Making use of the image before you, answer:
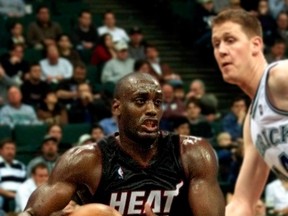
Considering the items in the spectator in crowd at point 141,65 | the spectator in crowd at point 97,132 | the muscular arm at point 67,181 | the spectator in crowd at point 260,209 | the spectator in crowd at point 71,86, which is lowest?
the spectator in crowd at point 260,209

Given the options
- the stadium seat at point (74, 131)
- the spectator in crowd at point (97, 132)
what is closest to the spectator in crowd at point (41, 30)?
the stadium seat at point (74, 131)

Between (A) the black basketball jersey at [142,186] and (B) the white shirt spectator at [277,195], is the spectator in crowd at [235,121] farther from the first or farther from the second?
(A) the black basketball jersey at [142,186]

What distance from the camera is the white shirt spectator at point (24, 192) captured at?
10.2m

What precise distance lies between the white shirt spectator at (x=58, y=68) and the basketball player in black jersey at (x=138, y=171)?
904 cm

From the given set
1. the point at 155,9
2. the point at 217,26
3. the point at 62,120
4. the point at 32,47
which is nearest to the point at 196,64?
the point at 155,9

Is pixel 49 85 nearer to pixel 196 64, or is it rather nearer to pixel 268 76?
pixel 196 64

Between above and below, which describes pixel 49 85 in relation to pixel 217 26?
below

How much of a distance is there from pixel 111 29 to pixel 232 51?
10.7 metres

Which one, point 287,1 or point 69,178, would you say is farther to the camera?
point 287,1

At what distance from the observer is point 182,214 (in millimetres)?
4762

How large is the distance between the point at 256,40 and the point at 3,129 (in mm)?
7603

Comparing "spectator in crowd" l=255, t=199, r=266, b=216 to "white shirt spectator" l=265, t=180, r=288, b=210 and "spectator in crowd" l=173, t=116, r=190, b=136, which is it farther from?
"spectator in crowd" l=173, t=116, r=190, b=136

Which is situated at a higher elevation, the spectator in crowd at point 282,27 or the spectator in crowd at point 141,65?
the spectator in crowd at point 282,27

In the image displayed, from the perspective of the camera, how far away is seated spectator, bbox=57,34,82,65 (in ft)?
46.7
